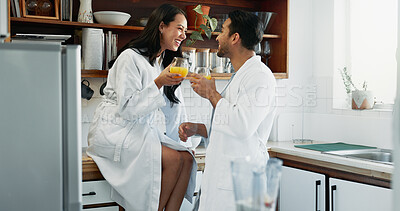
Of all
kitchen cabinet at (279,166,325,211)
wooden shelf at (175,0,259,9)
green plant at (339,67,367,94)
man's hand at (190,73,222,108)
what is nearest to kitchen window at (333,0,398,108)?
green plant at (339,67,367,94)

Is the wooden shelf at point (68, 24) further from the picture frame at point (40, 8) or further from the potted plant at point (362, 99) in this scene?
the potted plant at point (362, 99)

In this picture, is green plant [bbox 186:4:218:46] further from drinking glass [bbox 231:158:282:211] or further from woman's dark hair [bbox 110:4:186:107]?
drinking glass [bbox 231:158:282:211]

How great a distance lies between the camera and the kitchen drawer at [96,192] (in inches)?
100

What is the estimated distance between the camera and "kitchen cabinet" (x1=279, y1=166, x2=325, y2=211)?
2.88 metres

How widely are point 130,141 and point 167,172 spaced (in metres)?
0.27

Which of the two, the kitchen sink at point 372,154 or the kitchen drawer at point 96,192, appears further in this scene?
the kitchen sink at point 372,154

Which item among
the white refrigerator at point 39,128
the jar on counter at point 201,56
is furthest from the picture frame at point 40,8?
the white refrigerator at point 39,128

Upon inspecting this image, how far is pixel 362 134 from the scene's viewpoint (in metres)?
3.28

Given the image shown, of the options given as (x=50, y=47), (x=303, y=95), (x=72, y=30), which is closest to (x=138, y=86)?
(x=72, y=30)

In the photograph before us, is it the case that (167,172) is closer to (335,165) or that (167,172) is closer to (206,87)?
(206,87)

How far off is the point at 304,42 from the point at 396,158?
9.16 ft

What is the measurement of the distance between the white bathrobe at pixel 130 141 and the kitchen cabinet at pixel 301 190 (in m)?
1.04

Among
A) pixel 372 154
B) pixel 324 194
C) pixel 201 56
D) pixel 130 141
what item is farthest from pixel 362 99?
pixel 130 141

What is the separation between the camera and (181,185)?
2.57 m
